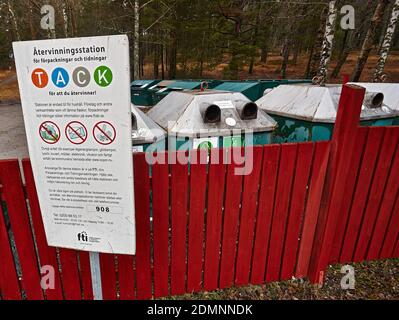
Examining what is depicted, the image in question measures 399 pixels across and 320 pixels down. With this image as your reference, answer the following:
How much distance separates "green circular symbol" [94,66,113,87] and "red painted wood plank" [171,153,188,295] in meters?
0.89

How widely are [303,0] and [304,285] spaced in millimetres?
16017

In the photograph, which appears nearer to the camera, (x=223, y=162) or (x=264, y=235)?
(x=223, y=162)

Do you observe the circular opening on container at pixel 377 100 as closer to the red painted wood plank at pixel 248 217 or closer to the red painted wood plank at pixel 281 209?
the red painted wood plank at pixel 281 209

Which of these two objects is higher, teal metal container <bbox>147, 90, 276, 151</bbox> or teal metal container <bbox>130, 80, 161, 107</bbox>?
teal metal container <bbox>147, 90, 276, 151</bbox>

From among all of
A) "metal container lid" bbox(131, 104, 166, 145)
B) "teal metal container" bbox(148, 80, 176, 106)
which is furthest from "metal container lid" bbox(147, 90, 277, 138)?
"teal metal container" bbox(148, 80, 176, 106)

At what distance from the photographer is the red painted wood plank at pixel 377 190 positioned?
2641mm

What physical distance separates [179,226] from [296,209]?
46.2 inches

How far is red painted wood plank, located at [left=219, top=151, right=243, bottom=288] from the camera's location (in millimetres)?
2371

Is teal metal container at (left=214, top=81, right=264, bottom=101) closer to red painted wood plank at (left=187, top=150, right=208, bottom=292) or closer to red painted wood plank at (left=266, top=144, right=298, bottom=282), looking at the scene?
red painted wood plank at (left=266, top=144, right=298, bottom=282)

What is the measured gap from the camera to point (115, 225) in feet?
6.22

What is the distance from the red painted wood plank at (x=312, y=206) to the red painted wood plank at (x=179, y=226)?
1.23 meters

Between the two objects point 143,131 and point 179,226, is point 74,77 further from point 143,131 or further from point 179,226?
point 143,131
